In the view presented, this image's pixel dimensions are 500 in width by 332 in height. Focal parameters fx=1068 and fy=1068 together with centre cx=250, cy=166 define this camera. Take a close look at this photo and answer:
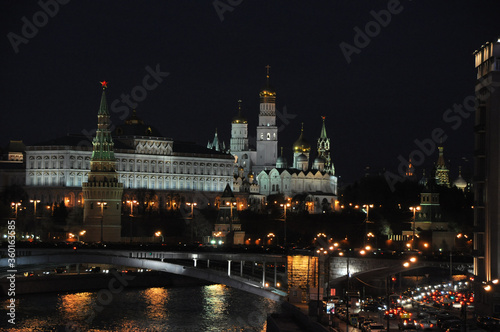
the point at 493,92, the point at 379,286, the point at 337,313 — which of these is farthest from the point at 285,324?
the point at 379,286

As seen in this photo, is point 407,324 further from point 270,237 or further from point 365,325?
point 270,237

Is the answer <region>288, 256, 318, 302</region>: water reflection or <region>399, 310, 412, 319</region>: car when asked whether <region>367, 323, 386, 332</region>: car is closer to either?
<region>399, 310, 412, 319</region>: car

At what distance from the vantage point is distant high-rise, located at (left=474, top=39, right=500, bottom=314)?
58312mm

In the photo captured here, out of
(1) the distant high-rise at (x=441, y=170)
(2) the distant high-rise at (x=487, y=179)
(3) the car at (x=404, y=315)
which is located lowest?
(3) the car at (x=404, y=315)

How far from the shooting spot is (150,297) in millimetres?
87750

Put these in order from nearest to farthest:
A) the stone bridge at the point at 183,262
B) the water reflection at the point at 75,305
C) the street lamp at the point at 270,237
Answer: the stone bridge at the point at 183,262 < the water reflection at the point at 75,305 < the street lamp at the point at 270,237

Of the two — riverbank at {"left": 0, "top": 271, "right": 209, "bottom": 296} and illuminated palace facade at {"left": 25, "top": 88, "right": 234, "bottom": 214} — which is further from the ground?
illuminated palace facade at {"left": 25, "top": 88, "right": 234, "bottom": 214}

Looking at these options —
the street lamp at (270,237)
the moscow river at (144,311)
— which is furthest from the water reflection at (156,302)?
the street lamp at (270,237)

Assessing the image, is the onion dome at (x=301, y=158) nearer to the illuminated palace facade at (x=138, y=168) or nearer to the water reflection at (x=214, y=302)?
the illuminated palace facade at (x=138, y=168)

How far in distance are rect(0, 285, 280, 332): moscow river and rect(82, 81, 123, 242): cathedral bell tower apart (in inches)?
1211

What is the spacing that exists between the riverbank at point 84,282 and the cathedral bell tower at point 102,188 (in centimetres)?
2368

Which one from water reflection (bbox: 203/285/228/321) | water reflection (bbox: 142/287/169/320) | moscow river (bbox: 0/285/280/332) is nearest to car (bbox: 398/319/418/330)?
moscow river (bbox: 0/285/280/332)

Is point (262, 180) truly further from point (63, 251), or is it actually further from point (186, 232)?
point (63, 251)

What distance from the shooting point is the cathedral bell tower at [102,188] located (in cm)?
12388
